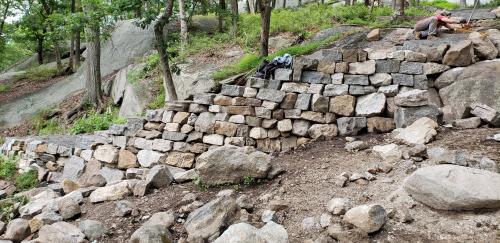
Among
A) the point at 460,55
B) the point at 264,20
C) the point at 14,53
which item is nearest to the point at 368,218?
the point at 460,55

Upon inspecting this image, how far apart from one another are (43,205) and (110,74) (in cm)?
1098

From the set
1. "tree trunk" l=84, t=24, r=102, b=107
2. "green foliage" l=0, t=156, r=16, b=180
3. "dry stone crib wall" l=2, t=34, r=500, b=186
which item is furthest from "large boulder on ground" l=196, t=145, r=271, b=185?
"tree trunk" l=84, t=24, r=102, b=107

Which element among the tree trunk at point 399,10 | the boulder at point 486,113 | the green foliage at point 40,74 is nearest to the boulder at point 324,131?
the boulder at point 486,113

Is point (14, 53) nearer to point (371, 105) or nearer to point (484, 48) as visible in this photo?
point (371, 105)

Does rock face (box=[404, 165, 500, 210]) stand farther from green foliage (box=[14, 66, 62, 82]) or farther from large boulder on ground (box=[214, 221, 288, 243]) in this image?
green foliage (box=[14, 66, 62, 82])

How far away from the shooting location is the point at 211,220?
12.2 ft

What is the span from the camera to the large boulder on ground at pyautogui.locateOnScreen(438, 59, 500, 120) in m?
5.54

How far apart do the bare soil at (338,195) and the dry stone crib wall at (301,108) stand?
405mm

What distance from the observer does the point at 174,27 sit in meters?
15.9

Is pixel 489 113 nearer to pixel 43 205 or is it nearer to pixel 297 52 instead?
pixel 297 52

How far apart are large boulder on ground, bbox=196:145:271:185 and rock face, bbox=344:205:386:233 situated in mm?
1675

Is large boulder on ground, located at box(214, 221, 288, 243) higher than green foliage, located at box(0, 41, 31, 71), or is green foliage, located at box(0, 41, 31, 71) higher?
green foliage, located at box(0, 41, 31, 71)

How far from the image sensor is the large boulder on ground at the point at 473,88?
18.2 feet

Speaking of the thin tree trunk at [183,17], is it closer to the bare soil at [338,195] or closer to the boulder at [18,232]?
the bare soil at [338,195]
